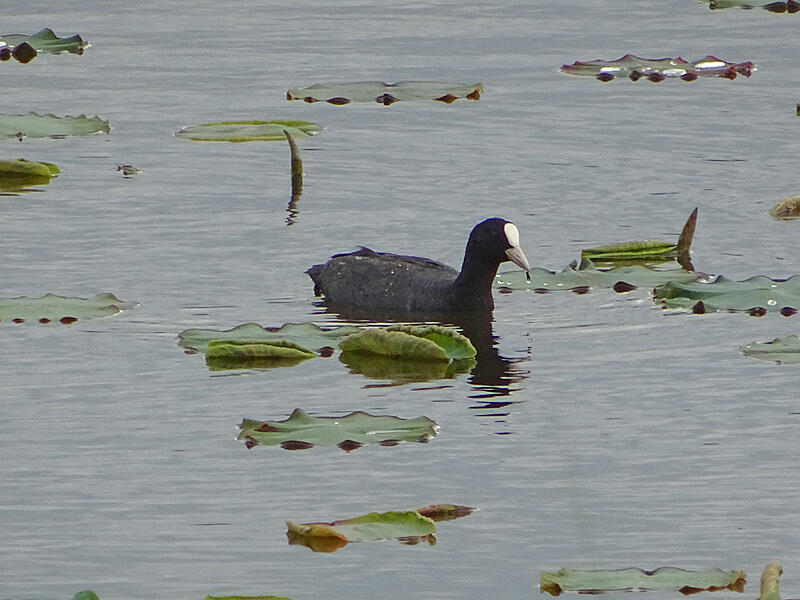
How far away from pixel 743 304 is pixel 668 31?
1004cm

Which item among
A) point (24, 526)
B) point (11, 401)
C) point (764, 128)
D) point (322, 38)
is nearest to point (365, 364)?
point (11, 401)

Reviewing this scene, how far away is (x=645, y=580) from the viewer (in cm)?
812

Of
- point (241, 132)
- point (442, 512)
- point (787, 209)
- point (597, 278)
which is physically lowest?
point (442, 512)

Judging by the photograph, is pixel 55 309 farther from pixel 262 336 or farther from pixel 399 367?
pixel 399 367

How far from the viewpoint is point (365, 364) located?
12.6m

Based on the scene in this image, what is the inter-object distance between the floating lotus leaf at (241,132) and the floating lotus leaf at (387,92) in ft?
1.55

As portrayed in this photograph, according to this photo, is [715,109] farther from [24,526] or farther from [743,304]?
[24,526]

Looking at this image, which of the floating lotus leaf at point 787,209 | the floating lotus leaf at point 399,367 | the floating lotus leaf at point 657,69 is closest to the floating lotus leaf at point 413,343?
the floating lotus leaf at point 399,367

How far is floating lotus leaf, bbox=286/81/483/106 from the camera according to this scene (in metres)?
19.2

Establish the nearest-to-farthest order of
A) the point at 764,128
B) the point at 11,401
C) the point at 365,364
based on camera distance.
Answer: the point at 11,401 < the point at 365,364 < the point at 764,128

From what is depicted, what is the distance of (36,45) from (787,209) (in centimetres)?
902

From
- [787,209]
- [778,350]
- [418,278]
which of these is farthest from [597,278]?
[787,209]

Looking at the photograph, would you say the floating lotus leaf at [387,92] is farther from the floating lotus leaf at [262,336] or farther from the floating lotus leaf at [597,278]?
the floating lotus leaf at [262,336]

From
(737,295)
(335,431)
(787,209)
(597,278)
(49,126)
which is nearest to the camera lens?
(335,431)
